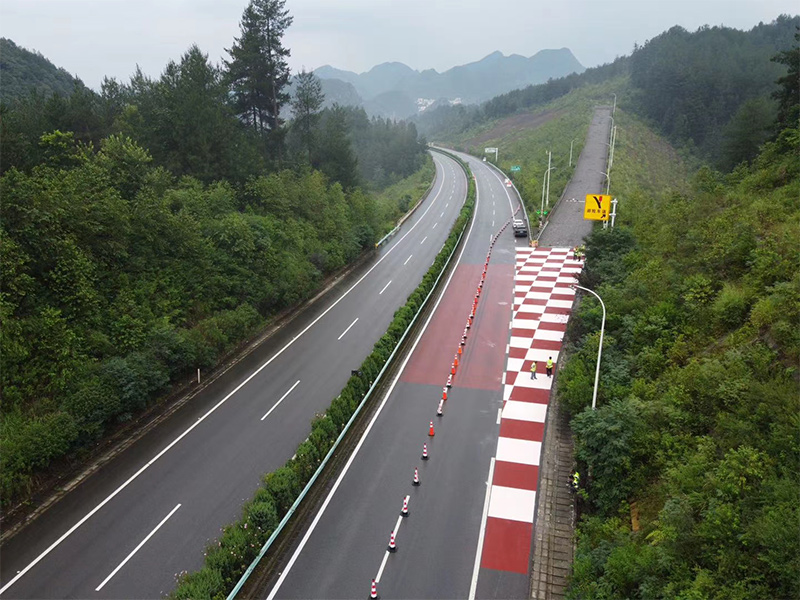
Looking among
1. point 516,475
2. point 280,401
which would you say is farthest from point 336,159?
point 516,475

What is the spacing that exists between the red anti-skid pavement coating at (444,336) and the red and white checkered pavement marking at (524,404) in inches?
93.7

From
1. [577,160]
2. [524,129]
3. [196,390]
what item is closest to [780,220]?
[196,390]

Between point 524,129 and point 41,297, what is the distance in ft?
426

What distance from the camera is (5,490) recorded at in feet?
57.7

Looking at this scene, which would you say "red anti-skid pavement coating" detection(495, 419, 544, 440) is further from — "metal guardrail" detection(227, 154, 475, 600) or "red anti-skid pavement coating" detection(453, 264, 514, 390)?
"metal guardrail" detection(227, 154, 475, 600)

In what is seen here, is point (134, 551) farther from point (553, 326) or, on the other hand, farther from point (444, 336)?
point (553, 326)

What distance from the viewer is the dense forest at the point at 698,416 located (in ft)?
39.3

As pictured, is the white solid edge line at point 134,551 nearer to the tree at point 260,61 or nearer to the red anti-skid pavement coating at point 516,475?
the red anti-skid pavement coating at point 516,475

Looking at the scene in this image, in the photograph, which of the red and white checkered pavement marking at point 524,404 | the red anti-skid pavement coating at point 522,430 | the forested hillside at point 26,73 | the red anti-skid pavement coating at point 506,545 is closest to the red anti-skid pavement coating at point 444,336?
the red and white checkered pavement marking at point 524,404

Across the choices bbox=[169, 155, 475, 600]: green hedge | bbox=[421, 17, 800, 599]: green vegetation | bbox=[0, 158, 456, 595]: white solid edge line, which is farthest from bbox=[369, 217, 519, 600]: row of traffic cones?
bbox=[0, 158, 456, 595]: white solid edge line

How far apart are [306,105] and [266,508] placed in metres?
48.1

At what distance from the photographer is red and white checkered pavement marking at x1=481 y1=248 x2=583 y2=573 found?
55.9 ft

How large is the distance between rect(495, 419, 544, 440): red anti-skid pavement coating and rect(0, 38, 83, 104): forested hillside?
268 feet

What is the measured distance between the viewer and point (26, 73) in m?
83.1
